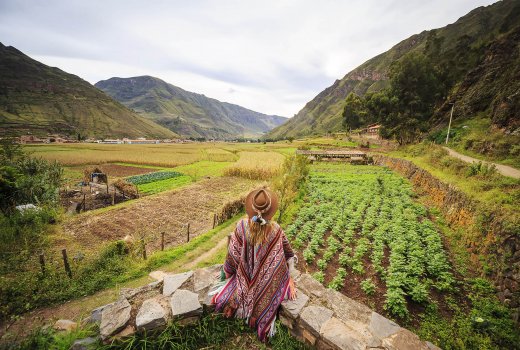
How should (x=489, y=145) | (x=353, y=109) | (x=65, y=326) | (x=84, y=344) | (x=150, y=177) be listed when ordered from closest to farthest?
(x=84, y=344), (x=65, y=326), (x=489, y=145), (x=150, y=177), (x=353, y=109)

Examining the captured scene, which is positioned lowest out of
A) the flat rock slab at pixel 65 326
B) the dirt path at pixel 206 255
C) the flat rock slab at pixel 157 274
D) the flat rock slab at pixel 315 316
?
the dirt path at pixel 206 255

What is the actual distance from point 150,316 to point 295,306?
242 cm

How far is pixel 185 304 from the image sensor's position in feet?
12.6

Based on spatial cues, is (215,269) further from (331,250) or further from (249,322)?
(331,250)

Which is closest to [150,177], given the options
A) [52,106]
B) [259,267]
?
[259,267]

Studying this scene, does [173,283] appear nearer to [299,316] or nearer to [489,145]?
[299,316]

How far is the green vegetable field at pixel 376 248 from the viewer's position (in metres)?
5.88

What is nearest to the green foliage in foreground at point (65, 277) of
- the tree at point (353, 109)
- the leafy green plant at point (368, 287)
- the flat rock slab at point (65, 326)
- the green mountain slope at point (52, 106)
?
the flat rock slab at point (65, 326)

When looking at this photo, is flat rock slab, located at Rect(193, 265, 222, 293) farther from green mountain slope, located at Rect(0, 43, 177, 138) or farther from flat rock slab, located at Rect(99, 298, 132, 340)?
green mountain slope, located at Rect(0, 43, 177, 138)

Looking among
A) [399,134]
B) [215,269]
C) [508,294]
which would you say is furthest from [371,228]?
[399,134]

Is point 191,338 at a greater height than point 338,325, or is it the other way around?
point 338,325

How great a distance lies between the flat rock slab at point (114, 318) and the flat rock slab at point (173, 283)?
651mm

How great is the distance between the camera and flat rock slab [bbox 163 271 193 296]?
4186 mm

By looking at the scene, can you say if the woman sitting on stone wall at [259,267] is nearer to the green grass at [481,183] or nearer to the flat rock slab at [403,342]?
the flat rock slab at [403,342]
